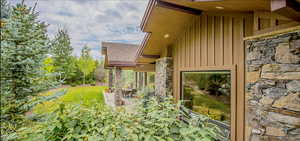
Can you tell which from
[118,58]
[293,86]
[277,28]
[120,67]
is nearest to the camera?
[293,86]

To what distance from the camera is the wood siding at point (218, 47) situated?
9.98 ft

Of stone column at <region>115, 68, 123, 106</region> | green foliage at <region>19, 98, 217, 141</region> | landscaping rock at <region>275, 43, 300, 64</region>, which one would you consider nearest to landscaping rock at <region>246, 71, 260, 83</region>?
landscaping rock at <region>275, 43, 300, 64</region>

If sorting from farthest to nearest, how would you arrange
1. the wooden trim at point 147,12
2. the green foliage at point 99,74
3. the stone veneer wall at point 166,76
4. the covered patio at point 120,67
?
the green foliage at point 99,74, the covered patio at point 120,67, the stone veneer wall at point 166,76, the wooden trim at point 147,12

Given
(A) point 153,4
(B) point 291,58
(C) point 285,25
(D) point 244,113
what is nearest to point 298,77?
(B) point 291,58

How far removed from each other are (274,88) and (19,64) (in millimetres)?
6634

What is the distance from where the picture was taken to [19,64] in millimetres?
5016

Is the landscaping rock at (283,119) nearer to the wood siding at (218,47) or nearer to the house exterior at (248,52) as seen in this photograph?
the house exterior at (248,52)

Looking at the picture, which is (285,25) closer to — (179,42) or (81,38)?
(179,42)

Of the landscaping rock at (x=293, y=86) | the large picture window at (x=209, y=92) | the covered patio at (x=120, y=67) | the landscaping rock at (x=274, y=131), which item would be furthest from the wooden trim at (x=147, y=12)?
the covered patio at (x=120, y=67)

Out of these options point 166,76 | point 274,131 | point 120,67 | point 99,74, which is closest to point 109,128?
point 274,131

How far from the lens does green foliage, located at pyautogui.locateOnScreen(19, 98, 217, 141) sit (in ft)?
5.45

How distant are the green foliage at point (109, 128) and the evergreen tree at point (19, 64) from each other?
147 inches

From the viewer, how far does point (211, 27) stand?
12.8 ft

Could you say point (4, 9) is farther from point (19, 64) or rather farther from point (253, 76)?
point (253, 76)
